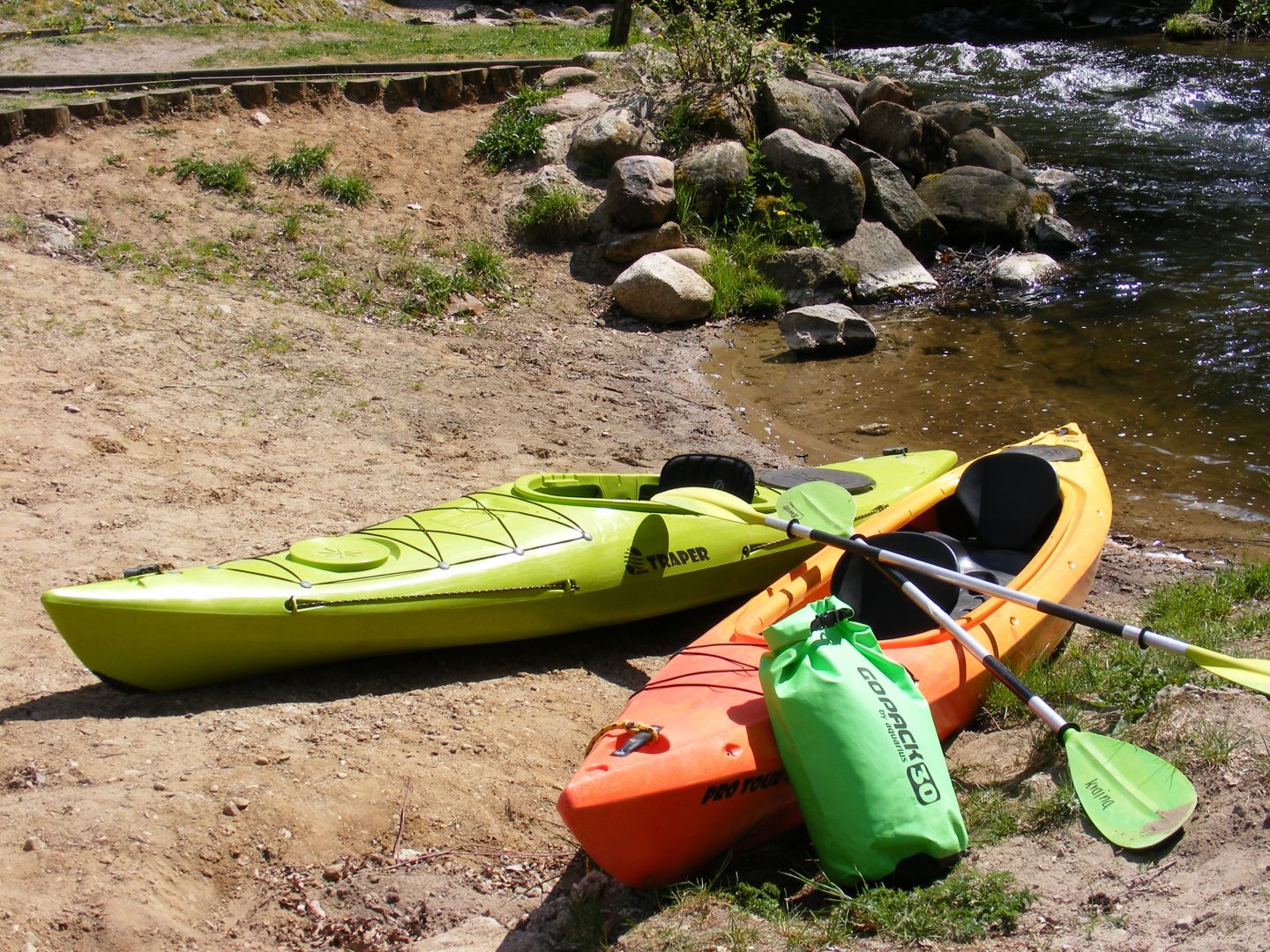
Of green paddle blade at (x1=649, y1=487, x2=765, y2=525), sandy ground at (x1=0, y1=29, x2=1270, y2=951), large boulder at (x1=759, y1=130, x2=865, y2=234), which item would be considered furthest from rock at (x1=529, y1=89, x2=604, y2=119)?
green paddle blade at (x1=649, y1=487, x2=765, y2=525)

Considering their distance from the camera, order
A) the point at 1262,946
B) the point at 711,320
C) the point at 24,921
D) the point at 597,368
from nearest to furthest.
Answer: the point at 1262,946
the point at 24,921
the point at 597,368
the point at 711,320

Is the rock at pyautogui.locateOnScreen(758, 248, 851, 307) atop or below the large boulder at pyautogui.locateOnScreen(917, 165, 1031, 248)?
below

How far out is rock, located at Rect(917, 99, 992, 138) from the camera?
11.0 meters

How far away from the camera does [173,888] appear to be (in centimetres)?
287

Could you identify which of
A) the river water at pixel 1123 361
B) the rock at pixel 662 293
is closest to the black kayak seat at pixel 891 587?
the river water at pixel 1123 361

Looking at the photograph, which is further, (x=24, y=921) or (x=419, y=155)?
(x=419, y=155)

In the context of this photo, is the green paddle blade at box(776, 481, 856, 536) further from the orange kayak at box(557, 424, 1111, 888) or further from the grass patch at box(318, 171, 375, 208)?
the grass patch at box(318, 171, 375, 208)

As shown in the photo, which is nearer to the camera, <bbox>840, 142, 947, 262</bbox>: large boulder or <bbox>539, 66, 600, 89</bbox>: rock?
<bbox>840, 142, 947, 262</bbox>: large boulder

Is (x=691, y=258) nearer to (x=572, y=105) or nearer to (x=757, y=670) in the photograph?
(x=572, y=105)

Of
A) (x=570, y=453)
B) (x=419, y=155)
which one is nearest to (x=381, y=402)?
(x=570, y=453)

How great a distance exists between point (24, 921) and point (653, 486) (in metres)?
3.00

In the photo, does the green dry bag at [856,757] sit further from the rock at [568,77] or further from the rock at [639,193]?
the rock at [568,77]

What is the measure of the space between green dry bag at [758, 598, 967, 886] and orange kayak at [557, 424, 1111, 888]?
0.17 metres

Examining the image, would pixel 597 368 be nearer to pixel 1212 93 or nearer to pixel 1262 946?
pixel 1262 946
